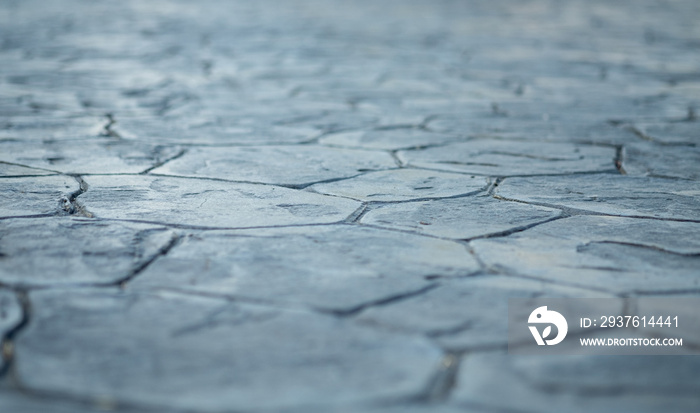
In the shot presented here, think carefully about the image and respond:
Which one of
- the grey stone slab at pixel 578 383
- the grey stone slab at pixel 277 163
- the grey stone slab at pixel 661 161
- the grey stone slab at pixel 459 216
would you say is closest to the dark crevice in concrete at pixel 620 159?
the grey stone slab at pixel 661 161

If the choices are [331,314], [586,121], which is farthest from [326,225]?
[586,121]

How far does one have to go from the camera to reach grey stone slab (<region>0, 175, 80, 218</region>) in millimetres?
2451

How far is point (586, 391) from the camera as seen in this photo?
143 centimetres

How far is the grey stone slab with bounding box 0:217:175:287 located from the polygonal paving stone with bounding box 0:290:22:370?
0.08 meters

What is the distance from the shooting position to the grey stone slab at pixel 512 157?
3.15 meters

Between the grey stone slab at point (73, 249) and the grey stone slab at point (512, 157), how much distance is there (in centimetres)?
138

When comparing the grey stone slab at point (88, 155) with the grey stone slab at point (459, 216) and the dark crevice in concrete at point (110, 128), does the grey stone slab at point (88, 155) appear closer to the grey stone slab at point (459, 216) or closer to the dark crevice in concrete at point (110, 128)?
the dark crevice in concrete at point (110, 128)

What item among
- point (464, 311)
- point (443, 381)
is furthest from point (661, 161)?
point (443, 381)

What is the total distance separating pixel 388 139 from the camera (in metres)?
3.70

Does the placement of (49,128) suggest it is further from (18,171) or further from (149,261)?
(149,261)

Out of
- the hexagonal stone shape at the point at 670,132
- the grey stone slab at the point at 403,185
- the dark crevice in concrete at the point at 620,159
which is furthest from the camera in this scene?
the hexagonal stone shape at the point at 670,132

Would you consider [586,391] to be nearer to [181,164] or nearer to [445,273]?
[445,273]

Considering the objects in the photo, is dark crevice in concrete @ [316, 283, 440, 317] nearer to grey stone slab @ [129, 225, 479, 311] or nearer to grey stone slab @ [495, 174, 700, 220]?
grey stone slab @ [129, 225, 479, 311]

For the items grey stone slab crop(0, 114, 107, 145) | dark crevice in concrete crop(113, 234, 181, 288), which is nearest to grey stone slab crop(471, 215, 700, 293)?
dark crevice in concrete crop(113, 234, 181, 288)
